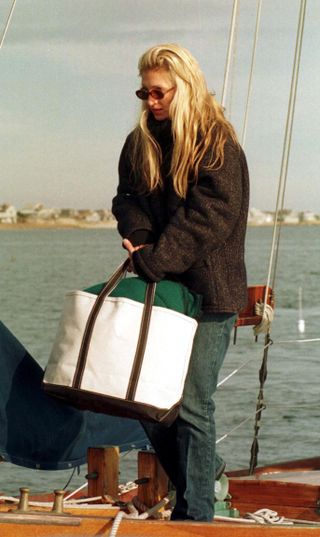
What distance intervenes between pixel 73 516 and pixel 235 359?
50.0 ft

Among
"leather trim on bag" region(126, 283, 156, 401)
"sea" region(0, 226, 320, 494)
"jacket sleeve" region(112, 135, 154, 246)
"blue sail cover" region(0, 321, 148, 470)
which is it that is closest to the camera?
"leather trim on bag" region(126, 283, 156, 401)

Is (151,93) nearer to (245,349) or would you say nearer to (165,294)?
(165,294)

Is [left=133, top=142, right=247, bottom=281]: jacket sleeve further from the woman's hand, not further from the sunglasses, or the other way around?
the sunglasses

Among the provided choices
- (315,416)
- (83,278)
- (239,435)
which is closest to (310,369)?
(315,416)

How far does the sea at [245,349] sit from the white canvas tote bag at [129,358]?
0.80 metres

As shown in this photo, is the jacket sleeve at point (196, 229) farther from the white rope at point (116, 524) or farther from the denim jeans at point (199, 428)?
the white rope at point (116, 524)

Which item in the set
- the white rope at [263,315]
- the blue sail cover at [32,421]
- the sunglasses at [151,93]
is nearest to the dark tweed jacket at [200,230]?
the sunglasses at [151,93]

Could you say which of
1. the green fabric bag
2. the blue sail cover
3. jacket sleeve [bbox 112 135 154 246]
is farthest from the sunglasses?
the blue sail cover

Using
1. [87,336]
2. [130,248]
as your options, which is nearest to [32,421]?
[87,336]

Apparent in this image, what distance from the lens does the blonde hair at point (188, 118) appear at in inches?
158

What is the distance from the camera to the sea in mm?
11172

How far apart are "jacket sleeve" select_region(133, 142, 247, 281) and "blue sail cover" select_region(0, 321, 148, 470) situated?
2.10 feet

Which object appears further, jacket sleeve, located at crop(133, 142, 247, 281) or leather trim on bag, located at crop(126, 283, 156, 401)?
jacket sleeve, located at crop(133, 142, 247, 281)

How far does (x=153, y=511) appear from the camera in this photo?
425 cm
